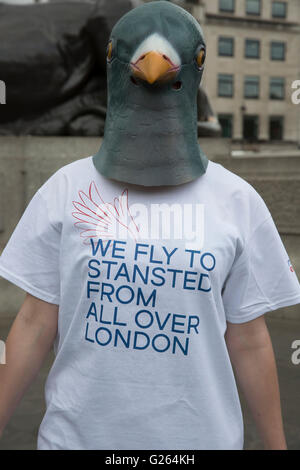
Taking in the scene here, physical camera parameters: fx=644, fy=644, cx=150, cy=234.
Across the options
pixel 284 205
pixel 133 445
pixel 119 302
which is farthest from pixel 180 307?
pixel 284 205

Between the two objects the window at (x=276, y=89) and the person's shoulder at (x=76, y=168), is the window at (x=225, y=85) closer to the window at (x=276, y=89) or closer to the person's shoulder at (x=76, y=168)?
the window at (x=276, y=89)

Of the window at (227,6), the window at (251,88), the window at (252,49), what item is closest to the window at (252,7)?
the window at (227,6)

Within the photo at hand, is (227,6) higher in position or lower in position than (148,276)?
higher

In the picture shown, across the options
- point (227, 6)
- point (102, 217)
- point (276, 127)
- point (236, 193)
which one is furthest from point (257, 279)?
point (276, 127)

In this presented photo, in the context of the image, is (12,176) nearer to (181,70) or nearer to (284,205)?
(284,205)

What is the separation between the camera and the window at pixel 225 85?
38.7 metres

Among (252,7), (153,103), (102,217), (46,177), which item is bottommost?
(46,177)

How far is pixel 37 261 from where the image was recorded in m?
1.40

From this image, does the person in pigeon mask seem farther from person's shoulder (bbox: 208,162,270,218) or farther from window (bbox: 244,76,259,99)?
window (bbox: 244,76,259,99)

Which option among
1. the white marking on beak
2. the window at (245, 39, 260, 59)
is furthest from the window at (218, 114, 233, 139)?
the white marking on beak

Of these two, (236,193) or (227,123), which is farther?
(227,123)

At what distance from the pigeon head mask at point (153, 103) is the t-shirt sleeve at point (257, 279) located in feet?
0.67

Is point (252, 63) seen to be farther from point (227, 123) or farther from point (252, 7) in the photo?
point (227, 123)

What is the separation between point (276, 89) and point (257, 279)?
4026cm
